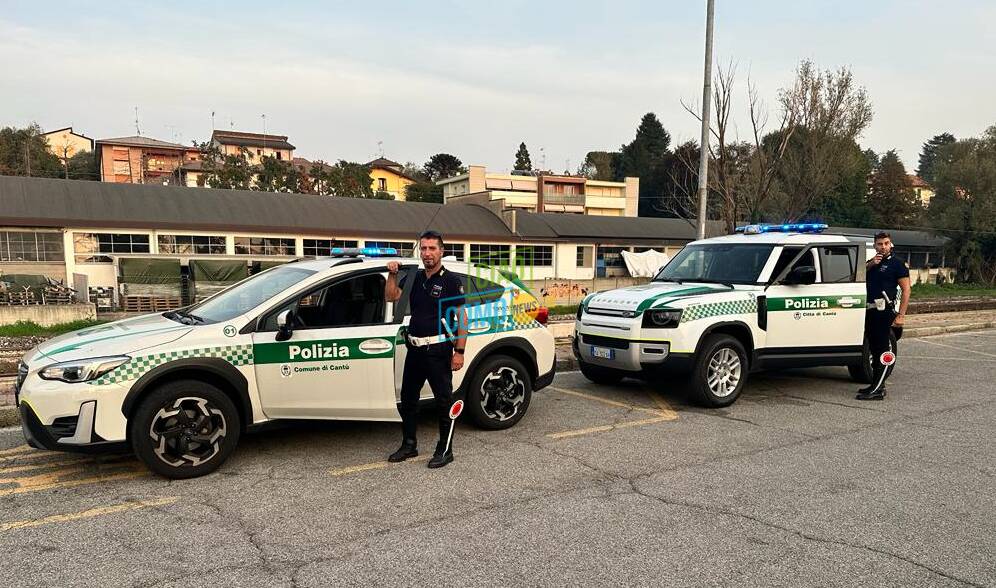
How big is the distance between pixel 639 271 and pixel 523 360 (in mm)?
34578

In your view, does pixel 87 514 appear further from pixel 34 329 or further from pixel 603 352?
pixel 34 329

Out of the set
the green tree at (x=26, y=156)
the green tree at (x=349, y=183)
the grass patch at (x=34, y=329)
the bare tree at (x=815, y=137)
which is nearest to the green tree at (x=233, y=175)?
the green tree at (x=349, y=183)

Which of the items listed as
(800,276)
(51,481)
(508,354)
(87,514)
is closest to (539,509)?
(508,354)

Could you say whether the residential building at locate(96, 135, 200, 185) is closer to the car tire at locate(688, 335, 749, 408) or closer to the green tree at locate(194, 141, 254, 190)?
the green tree at locate(194, 141, 254, 190)

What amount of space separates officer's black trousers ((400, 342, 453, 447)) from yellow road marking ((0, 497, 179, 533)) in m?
1.78

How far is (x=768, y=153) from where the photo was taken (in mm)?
16250

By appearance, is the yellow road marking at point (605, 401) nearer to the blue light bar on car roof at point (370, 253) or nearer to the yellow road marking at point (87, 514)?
the blue light bar on car roof at point (370, 253)

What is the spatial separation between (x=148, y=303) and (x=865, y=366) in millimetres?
22412

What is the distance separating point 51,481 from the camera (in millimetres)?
4602

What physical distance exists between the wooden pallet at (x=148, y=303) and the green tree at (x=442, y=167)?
85.7 meters

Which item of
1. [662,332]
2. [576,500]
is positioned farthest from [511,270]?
[576,500]

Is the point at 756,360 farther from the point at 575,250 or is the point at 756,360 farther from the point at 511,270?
the point at 575,250

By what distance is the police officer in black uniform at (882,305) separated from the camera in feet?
25.0

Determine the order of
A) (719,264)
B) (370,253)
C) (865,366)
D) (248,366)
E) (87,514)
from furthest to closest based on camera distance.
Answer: (865,366), (719,264), (370,253), (248,366), (87,514)
